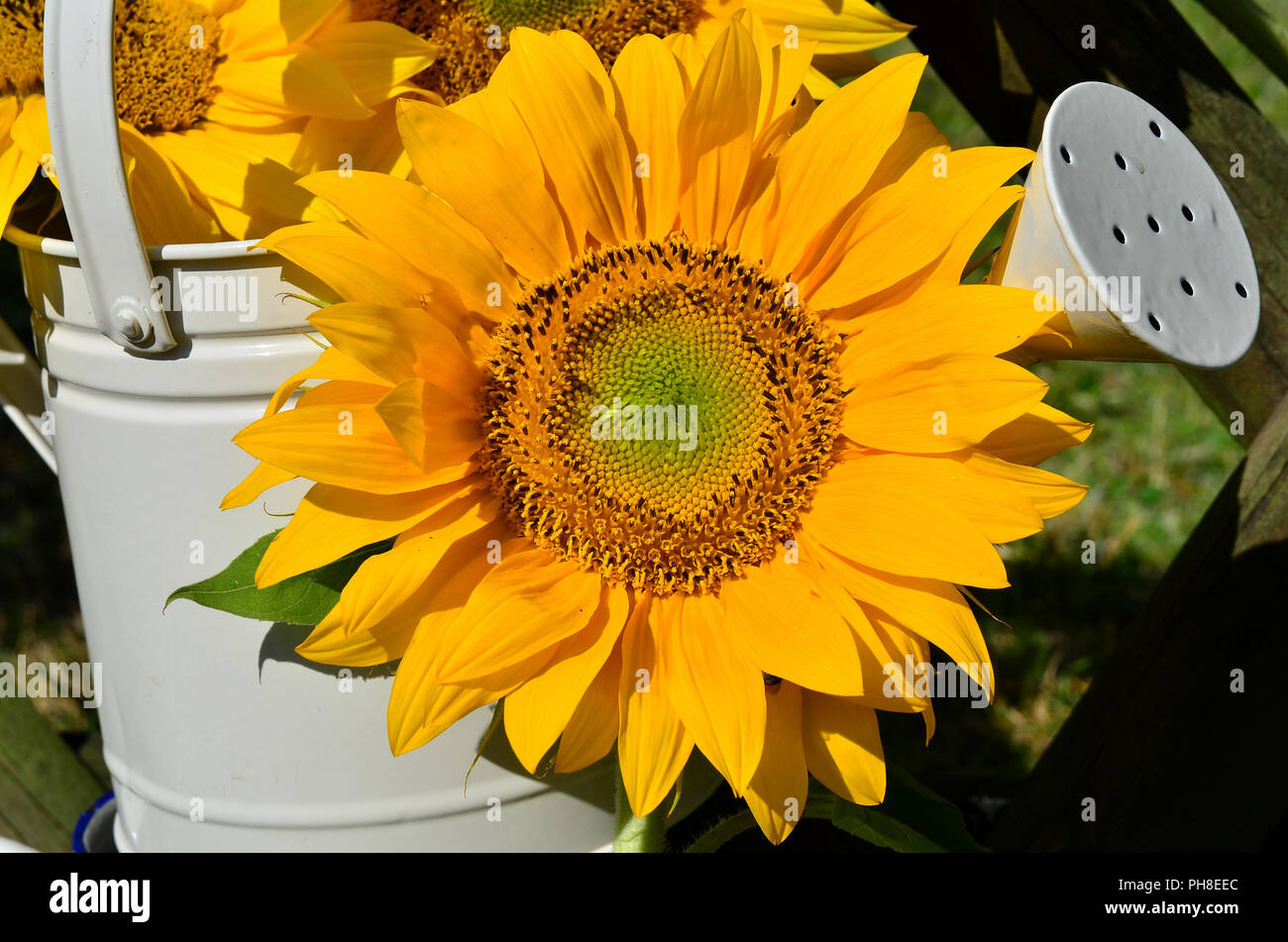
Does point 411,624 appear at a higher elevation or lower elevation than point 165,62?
lower

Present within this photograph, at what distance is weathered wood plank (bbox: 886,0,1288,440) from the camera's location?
1005 mm

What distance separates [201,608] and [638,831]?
0.35 metres

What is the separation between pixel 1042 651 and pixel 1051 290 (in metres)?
1.10

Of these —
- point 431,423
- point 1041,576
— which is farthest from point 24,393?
point 1041,576

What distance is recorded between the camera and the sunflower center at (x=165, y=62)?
0.81 metres

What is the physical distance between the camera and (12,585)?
185 centimetres

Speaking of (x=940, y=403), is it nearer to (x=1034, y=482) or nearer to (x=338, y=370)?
(x=1034, y=482)

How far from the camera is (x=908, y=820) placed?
2.76 ft

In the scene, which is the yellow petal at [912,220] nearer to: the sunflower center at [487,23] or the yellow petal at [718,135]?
the yellow petal at [718,135]

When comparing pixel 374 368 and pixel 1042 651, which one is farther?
pixel 1042 651

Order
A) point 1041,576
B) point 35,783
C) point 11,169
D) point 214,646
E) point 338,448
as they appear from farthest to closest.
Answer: point 1041,576 → point 35,783 → point 214,646 → point 11,169 → point 338,448
